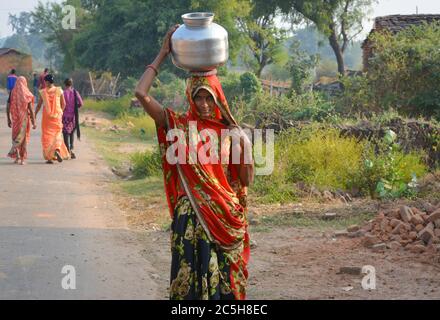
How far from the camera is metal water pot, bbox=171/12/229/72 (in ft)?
18.2

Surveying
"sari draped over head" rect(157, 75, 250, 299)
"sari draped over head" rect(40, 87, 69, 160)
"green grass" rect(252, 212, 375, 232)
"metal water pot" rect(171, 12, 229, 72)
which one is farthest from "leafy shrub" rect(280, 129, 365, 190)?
"metal water pot" rect(171, 12, 229, 72)

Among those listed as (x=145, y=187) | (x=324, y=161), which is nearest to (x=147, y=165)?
(x=145, y=187)

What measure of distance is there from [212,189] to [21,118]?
11829mm

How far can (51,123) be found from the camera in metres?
16.8

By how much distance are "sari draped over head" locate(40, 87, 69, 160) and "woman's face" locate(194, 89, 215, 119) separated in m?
11.5

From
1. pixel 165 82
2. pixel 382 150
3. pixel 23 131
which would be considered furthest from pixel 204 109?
pixel 165 82

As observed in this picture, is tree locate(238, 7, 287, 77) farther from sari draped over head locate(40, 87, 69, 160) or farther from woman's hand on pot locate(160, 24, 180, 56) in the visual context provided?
woman's hand on pot locate(160, 24, 180, 56)

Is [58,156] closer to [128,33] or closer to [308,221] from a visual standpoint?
[308,221]

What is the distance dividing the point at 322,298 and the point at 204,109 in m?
2.36

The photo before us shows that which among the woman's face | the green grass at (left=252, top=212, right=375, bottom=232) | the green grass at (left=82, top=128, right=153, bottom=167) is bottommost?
the green grass at (left=82, top=128, right=153, bottom=167)

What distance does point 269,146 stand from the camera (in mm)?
13727

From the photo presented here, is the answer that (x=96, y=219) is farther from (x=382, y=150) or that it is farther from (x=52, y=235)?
(x=382, y=150)

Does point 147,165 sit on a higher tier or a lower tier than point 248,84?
higher

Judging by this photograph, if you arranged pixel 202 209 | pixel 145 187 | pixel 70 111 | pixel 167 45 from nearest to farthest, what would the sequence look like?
pixel 202 209, pixel 167 45, pixel 145 187, pixel 70 111
